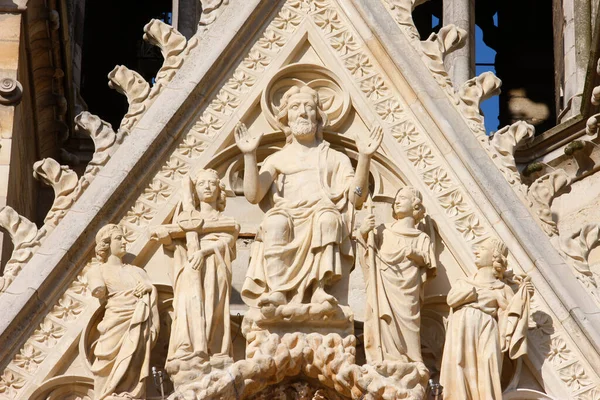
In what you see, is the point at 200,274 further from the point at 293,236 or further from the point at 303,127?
the point at 303,127

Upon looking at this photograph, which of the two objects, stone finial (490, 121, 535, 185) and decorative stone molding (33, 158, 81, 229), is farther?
stone finial (490, 121, 535, 185)

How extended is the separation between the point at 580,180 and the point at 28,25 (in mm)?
4220

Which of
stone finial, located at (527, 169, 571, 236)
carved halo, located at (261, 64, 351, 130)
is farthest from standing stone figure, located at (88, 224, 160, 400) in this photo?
stone finial, located at (527, 169, 571, 236)

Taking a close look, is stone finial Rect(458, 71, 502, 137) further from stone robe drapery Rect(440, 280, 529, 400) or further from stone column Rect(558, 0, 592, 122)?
stone column Rect(558, 0, 592, 122)

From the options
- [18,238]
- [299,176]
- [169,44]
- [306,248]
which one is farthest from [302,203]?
[18,238]

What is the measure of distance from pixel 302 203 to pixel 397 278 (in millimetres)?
817

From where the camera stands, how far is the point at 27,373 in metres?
15.7

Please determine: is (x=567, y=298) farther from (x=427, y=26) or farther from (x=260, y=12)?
(x=427, y=26)

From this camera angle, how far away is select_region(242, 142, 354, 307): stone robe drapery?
15.6 metres

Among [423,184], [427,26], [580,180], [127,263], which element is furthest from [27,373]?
[427,26]

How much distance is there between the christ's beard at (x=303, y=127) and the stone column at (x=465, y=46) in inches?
127

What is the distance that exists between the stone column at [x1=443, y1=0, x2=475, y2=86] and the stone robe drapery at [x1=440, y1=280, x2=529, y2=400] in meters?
3.93

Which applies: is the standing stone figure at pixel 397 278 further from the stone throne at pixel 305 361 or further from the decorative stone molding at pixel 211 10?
the decorative stone molding at pixel 211 10

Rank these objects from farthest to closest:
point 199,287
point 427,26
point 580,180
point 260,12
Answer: point 427,26 → point 580,180 → point 260,12 → point 199,287
